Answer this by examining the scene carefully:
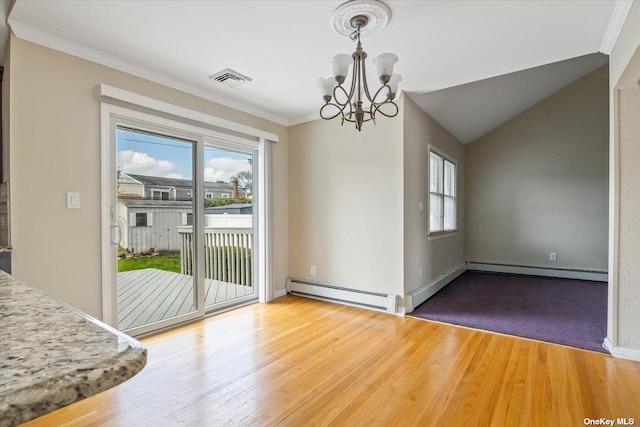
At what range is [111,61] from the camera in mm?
2639

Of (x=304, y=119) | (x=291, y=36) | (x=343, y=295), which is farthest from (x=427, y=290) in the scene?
(x=291, y=36)

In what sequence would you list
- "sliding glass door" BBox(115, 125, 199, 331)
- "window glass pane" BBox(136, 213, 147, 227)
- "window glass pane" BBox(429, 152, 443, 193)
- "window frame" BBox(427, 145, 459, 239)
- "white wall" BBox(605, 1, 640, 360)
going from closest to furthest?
"white wall" BBox(605, 1, 640, 360) < "sliding glass door" BBox(115, 125, 199, 331) < "window glass pane" BBox(136, 213, 147, 227) < "window frame" BBox(427, 145, 459, 239) < "window glass pane" BBox(429, 152, 443, 193)

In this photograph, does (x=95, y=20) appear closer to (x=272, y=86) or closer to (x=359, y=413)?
(x=272, y=86)

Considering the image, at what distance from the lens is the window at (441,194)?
4.63 m

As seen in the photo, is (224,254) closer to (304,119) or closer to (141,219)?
(141,219)

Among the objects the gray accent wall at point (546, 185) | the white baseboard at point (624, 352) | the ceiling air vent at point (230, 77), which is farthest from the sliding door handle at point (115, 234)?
the gray accent wall at point (546, 185)

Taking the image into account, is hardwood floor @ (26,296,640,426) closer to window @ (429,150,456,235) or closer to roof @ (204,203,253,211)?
roof @ (204,203,253,211)

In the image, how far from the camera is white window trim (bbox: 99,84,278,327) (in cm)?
262

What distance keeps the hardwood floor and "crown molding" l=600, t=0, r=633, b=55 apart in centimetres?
233

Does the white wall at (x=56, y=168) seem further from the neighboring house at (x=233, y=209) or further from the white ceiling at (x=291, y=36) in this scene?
the neighboring house at (x=233, y=209)

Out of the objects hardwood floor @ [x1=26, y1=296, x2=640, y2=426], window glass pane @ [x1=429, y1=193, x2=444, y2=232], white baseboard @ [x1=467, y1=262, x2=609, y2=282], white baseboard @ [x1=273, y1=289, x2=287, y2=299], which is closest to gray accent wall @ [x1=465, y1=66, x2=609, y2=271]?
white baseboard @ [x1=467, y1=262, x2=609, y2=282]

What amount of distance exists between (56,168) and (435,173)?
14.3 ft

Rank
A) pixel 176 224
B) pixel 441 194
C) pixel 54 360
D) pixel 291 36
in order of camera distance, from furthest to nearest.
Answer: pixel 441 194
pixel 176 224
pixel 291 36
pixel 54 360

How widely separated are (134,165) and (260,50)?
4.94 ft
